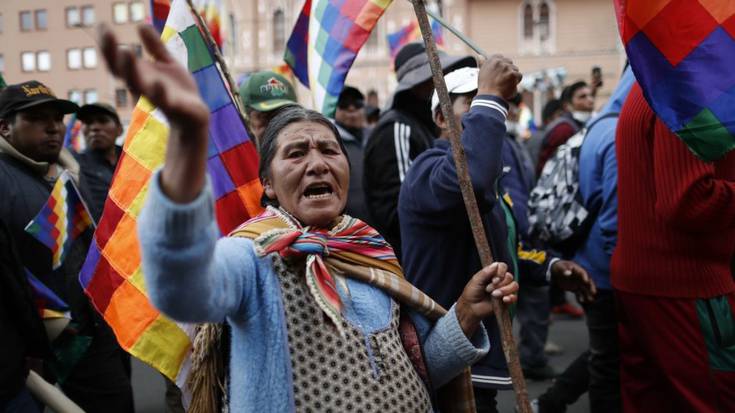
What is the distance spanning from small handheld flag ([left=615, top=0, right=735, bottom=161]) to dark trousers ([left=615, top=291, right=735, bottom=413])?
→ 0.68 metres

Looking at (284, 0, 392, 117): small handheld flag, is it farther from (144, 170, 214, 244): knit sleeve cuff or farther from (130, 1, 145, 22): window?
(130, 1, 145, 22): window

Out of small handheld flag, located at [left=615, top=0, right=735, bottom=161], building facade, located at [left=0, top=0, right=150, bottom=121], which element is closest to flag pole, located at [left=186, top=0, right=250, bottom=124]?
small handheld flag, located at [left=615, top=0, right=735, bottom=161]

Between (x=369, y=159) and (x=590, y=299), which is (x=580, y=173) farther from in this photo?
(x=369, y=159)

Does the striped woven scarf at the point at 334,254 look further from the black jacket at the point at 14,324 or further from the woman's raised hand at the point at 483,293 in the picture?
the black jacket at the point at 14,324

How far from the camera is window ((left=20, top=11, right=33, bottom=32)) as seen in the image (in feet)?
106

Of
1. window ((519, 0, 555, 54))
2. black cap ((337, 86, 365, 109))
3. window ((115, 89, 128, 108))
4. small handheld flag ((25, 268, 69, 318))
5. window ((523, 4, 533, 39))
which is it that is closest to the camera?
small handheld flag ((25, 268, 69, 318))

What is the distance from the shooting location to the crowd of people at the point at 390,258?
1583 millimetres

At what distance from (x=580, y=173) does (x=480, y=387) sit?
4.71ft

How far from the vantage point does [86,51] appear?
3478 cm

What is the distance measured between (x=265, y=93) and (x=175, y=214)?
9.93ft

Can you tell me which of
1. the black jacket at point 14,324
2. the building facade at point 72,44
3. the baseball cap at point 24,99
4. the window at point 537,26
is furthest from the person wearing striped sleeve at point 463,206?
the building facade at point 72,44

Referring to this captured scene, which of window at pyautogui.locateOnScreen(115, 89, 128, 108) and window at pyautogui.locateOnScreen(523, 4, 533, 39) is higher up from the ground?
window at pyautogui.locateOnScreen(523, 4, 533, 39)

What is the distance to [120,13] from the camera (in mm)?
34812

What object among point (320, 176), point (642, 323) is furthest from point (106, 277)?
point (642, 323)
